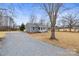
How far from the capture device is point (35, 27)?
3.90m

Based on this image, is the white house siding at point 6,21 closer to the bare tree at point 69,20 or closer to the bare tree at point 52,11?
the bare tree at point 52,11

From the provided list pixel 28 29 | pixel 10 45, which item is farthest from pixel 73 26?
pixel 10 45

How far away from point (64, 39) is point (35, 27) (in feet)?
1.29

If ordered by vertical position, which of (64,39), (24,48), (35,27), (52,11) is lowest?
(24,48)

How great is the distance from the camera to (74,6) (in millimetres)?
3867

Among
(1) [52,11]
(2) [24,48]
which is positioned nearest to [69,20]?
(1) [52,11]

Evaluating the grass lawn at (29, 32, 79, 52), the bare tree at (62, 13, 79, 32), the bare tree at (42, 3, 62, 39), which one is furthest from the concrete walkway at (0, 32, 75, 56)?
the bare tree at (62, 13, 79, 32)

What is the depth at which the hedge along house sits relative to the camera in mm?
3898

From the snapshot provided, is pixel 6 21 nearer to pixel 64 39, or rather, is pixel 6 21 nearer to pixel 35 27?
pixel 35 27

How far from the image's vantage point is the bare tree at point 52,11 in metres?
3.88

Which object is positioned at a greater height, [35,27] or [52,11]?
[52,11]

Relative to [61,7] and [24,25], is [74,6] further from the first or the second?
[24,25]

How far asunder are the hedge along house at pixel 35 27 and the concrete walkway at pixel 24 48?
121 millimetres

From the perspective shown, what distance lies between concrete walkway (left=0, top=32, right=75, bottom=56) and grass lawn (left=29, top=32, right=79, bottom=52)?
0.19 ft
